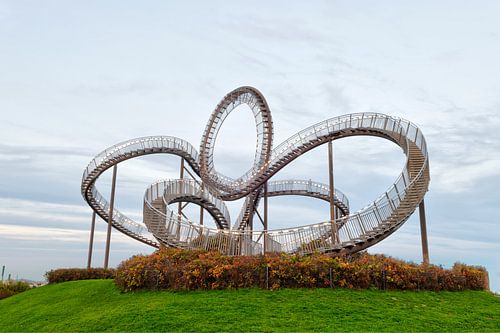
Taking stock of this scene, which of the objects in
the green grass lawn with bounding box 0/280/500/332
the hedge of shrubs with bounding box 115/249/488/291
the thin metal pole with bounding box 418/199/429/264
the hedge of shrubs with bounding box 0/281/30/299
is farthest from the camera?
the hedge of shrubs with bounding box 0/281/30/299

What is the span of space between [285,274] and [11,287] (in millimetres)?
18406

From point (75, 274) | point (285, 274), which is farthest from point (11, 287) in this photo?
point (285, 274)

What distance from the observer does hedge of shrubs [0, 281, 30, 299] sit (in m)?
24.3

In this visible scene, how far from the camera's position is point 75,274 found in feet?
79.0

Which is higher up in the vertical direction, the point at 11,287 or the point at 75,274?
the point at 75,274

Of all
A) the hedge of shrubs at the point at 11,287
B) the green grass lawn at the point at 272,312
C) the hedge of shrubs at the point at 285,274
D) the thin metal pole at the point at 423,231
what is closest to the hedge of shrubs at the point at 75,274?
the hedge of shrubs at the point at 11,287

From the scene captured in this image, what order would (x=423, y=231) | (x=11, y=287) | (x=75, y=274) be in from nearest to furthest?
(x=423, y=231) < (x=75, y=274) < (x=11, y=287)

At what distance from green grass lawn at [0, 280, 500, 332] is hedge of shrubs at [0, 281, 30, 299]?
976 centimetres

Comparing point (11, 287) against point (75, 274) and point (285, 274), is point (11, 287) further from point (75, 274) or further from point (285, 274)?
point (285, 274)

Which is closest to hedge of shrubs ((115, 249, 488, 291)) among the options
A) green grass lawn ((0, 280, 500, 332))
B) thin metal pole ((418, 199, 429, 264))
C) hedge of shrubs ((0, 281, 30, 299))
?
green grass lawn ((0, 280, 500, 332))

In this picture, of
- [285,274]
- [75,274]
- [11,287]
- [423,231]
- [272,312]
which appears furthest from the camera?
[11,287]

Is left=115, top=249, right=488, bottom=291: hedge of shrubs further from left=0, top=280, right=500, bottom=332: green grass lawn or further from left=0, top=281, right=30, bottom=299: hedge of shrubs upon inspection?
left=0, top=281, right=30, bottom=299: hedge of shrubs

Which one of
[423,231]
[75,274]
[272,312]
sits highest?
[423,231]

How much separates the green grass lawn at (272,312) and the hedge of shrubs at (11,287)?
384 inches
